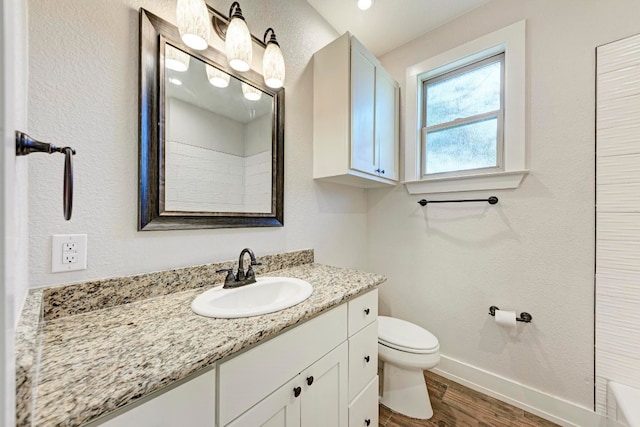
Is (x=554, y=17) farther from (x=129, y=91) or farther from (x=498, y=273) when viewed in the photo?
(x=129, y=91)

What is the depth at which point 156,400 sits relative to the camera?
0.51m

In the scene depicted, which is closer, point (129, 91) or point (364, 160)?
point (129, 91)

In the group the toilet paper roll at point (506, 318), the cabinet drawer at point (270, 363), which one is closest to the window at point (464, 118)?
the toilet paper roll at point (506, 318)

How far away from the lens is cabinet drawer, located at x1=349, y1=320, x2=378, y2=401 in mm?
1104

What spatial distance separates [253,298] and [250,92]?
→ 107 cm

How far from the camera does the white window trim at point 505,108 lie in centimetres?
150

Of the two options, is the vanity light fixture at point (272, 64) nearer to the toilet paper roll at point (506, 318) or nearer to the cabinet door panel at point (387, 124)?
the cabinet door panel at point (387, 124)

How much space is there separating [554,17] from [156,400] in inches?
97.9

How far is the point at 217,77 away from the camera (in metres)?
1.18

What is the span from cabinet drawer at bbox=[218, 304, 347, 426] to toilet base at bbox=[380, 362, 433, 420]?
2.63 ft

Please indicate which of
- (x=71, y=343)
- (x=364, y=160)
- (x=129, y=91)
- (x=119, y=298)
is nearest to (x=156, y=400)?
(x=71, y=343)

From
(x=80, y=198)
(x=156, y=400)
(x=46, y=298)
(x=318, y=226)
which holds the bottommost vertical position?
(x=156, y=400)

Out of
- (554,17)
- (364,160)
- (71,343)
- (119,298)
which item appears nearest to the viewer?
(71,343)

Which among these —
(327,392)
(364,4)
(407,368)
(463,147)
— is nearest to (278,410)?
(327,392)
